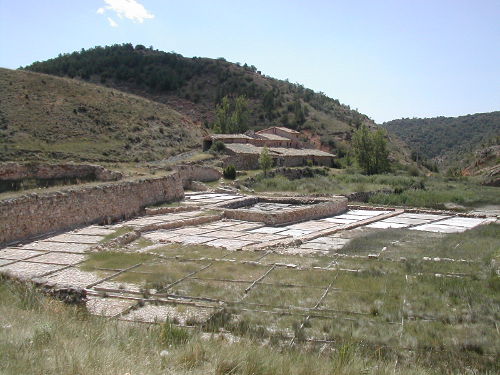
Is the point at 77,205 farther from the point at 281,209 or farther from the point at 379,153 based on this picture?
the point at 379,153

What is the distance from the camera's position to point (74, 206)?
55.6 feet

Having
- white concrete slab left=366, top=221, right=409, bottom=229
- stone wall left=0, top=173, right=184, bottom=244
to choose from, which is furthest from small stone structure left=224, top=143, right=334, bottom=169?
white concrete slab left=366, top=221, right=409, bottom=229

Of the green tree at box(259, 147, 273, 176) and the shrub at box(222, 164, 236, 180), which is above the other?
the green tree at box(259, 147, 273, 176)

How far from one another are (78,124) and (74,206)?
23834 mm

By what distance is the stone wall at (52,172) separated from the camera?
19.6 metres

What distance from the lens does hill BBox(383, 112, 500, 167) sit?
88.9 meters

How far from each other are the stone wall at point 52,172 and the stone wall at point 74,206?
2.88 m

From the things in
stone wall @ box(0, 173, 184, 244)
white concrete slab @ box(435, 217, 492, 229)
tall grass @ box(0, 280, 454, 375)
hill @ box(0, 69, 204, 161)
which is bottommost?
white concrete slab @ box(435, 217, 492, 229)

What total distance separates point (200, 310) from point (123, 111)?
3961cm

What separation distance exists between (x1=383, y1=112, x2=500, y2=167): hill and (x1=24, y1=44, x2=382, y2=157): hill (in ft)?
50.5

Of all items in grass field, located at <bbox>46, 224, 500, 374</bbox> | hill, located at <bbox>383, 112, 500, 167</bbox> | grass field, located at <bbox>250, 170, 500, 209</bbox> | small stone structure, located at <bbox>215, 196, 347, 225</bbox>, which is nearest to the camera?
grass field, located at <bbox>46, 224, 500, 374</bbox>

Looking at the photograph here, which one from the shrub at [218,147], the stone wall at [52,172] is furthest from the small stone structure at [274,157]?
the stone wall at [52,172]

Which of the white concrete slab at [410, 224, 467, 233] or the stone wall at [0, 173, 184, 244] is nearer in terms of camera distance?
the stone wall at [0, 173, 184, 244]

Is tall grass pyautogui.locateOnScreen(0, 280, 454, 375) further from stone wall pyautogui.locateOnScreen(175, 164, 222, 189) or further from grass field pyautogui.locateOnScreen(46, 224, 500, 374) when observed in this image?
stone wall pyautogui.locateOnScreen(175, 164, 222, 189)
